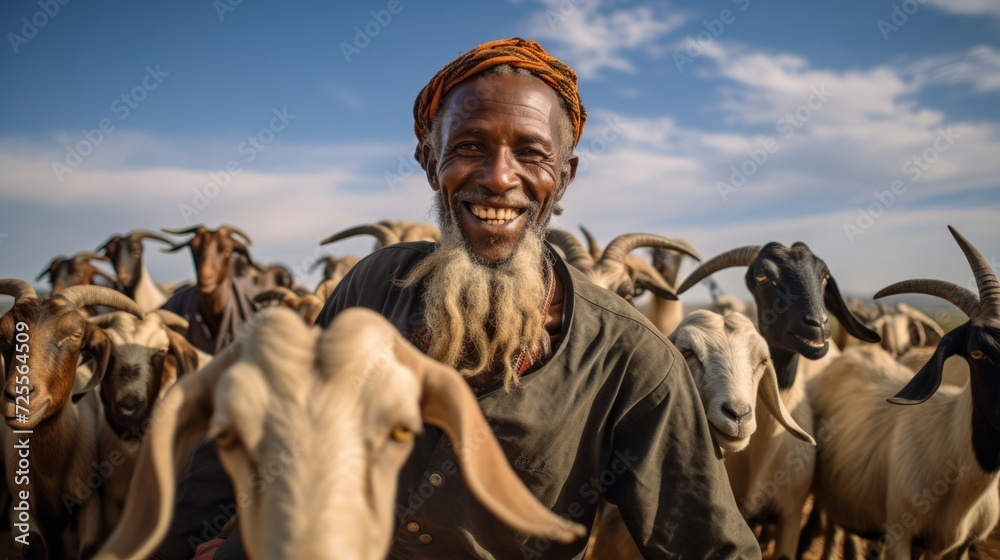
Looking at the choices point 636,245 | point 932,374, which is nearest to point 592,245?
point 636,245

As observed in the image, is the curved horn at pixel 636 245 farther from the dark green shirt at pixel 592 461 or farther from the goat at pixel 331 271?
the dark green shirt at pixel 592 461

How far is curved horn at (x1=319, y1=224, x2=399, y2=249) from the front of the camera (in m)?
7.90

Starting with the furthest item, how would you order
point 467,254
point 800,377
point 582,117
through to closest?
point 800,377 → point 582,117 → point 467,254

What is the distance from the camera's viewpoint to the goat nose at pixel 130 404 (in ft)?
13.9

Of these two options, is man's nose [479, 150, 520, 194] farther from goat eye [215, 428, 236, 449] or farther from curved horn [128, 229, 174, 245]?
curved horn [128, 229, 174, 245]

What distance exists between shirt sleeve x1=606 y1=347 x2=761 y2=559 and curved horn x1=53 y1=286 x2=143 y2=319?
390cm

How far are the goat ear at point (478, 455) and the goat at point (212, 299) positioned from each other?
5.93 meters

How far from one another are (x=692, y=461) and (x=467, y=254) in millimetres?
1133

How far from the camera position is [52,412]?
385 centimetres

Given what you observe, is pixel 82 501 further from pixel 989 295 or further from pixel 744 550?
pixel 989 295

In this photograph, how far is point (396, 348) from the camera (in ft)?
4.72

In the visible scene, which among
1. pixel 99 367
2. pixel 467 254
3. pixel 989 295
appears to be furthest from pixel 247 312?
pixel 989 295

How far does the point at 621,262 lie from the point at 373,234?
11.2 feet

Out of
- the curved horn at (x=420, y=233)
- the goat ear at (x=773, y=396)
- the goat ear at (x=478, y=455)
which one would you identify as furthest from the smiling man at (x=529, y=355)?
the curved horn at (x=420, y=233)
